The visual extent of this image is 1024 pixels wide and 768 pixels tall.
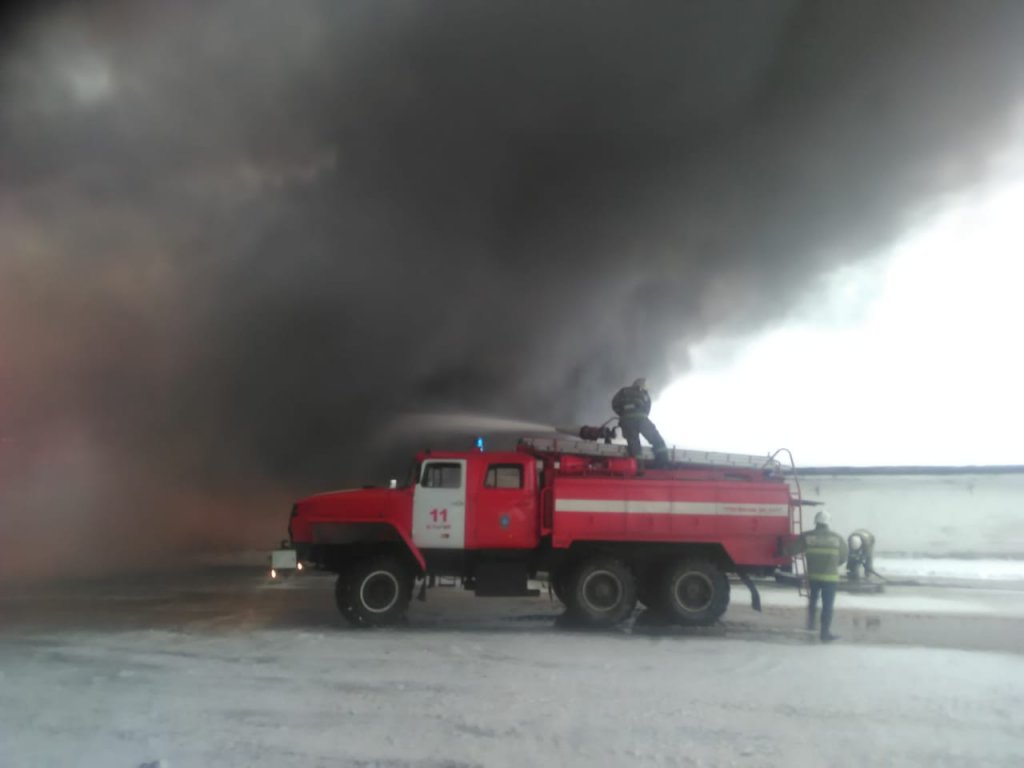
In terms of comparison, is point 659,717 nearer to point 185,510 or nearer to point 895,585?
point 895,585

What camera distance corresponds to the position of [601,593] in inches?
427

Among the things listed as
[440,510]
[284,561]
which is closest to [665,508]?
[440,510]

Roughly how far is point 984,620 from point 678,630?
4787 mm

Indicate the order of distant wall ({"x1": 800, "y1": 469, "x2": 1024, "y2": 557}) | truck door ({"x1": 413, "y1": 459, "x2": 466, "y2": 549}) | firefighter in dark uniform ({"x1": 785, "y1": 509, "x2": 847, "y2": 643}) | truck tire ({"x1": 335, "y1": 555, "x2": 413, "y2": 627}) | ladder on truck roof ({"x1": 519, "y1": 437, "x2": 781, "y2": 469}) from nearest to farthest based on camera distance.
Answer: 1. firefighter in dark uniform ({"x1": 785, "y1": 509, "x2": 847, "y2": 643})
2. truck tire ({"x1": 335, "y1": 555, "x2": 413, "y2": 627})
3. truck door ({"x1": 413, "y1": 459, "x2": 466, "y2": 549})
4. ladder on truck roof ({"x1": 519, "y1": 437, "x2": 781, "y2": 469})
5. distant wall ({"x1": 800, "y1": 469, "x2": 1024, "y2": 557})

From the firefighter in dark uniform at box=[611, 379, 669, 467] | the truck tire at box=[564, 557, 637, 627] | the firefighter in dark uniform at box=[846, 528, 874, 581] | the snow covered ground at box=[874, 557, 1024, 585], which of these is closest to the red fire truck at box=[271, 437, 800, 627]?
the truck tire at box=[564, 557, 637, 627]

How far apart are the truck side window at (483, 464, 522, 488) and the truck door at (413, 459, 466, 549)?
1.25 ft

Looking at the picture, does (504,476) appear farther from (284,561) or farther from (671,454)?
(284,561)

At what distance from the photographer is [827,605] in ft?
31.6

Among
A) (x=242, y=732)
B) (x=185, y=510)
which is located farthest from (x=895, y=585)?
(x=185, y=510)

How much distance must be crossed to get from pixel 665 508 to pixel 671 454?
96cm

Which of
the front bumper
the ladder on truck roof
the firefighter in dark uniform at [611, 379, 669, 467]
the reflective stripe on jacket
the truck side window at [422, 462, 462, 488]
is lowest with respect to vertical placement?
the front bumper

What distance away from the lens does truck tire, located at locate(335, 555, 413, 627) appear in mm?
10609

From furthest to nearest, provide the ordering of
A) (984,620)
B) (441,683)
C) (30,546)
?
(30,546)
(984,620)
(441,683)

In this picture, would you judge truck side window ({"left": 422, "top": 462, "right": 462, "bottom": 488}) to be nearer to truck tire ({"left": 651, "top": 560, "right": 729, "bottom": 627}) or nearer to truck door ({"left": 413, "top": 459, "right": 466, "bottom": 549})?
truck door ({"left": 413, "top": 459, "right": 466, "bottom": 549})
